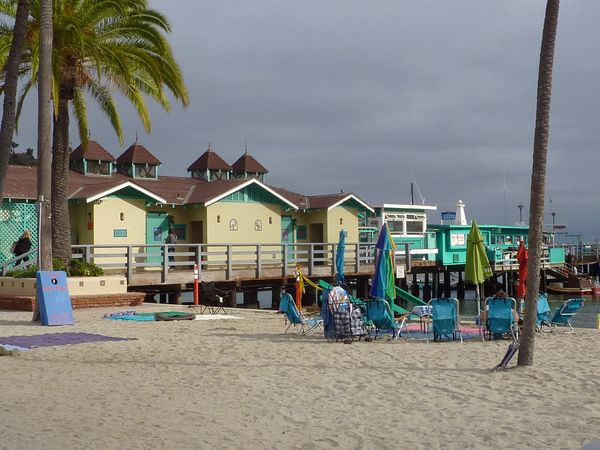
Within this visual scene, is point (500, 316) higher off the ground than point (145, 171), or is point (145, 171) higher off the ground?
point (145, 171)

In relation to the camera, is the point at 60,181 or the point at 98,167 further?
the point at 98,167

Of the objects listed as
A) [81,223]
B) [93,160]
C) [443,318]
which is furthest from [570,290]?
[443,318]

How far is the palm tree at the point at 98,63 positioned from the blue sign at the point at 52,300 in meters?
5.47

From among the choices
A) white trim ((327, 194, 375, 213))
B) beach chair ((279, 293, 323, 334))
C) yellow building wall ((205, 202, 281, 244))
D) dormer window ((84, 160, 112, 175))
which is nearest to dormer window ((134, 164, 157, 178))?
dormer window ((84, 160, 112, 175))

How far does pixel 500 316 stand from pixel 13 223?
17.7m

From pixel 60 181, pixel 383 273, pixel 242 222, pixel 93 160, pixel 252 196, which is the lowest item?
pixel 383 273

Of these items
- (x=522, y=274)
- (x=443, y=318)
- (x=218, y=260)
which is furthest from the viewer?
(x=218, y=260)

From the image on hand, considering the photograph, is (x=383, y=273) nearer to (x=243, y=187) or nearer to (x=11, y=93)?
(x=11, y=93)

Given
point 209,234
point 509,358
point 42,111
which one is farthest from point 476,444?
point 209,234

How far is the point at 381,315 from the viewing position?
12867 millimetres

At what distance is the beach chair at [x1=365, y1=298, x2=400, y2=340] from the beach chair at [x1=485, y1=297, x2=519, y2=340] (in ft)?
5.41

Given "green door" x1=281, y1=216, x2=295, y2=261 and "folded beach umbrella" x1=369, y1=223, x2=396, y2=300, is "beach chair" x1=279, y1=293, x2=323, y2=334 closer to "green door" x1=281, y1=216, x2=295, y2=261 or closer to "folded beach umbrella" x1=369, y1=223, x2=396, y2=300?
"folded beach umbrella" x1=369, y1=223, x2=396, y2=300

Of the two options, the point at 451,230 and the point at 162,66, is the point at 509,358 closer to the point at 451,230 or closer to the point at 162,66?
the point at 162,66

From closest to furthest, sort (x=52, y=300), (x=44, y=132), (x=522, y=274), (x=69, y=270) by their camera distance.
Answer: (x=44, y=132)
(x=52, y=300)
(x=522, y=274)
(x=69, y=270)
